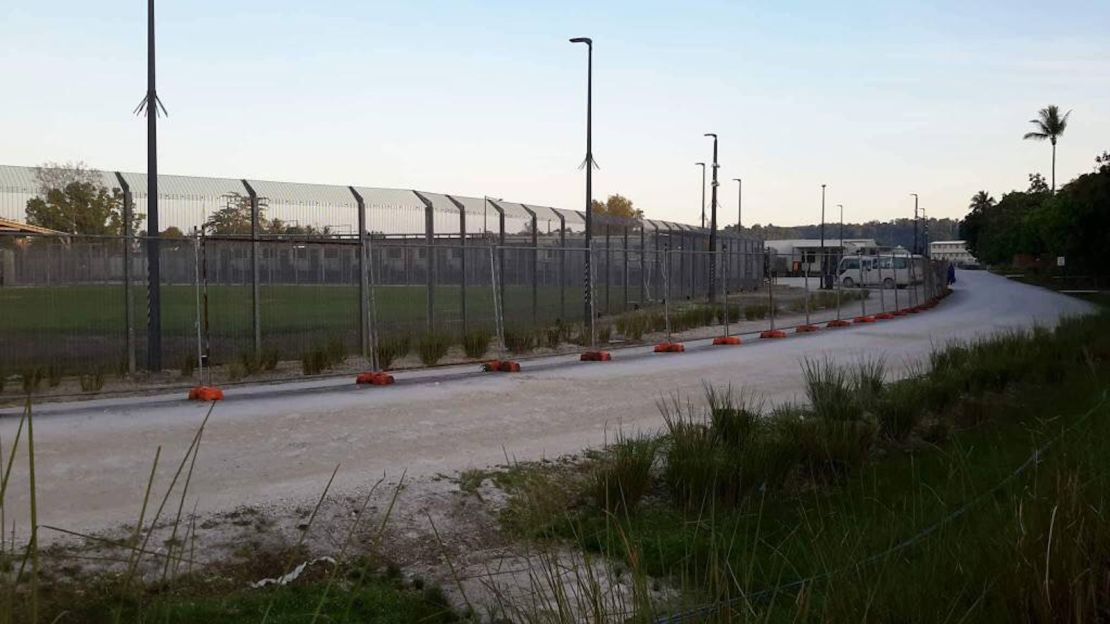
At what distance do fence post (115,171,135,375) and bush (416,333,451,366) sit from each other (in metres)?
4.52

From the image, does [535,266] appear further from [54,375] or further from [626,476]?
[626,476]

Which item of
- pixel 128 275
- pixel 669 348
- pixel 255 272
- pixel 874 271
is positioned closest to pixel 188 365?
pixel 128 275

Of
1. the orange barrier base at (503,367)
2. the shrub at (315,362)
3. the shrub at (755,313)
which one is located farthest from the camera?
the shrub at (755,313)

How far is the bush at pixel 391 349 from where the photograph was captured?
16820 mm

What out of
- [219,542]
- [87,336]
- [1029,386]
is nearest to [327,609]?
[219,542]

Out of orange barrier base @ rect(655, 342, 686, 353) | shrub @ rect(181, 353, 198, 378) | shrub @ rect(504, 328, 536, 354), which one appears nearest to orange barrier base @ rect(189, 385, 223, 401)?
shrub @ rect(181, 353, 198, 378)

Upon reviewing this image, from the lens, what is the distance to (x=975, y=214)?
160000 mm

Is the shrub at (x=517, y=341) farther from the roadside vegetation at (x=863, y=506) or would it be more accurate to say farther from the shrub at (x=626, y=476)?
the shrub at (x=626, y=476)

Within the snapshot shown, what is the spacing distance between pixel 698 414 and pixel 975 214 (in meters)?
163

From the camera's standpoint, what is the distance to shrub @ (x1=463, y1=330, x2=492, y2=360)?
18.3 m

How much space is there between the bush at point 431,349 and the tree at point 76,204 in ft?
16.3

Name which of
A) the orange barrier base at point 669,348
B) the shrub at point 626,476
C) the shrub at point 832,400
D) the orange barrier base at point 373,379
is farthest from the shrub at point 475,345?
the shrub at point 626,476

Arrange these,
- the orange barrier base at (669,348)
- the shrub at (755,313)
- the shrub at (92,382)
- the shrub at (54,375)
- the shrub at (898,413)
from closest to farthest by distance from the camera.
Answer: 1. the shrub at (898,413)
2. the shrub at (92,382)
3. the shrub at (54,375)
4. the orange barrier base at (669,348)
5. the shrub at (755,313)

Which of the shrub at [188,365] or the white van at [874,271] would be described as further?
the white van at [874,271]
